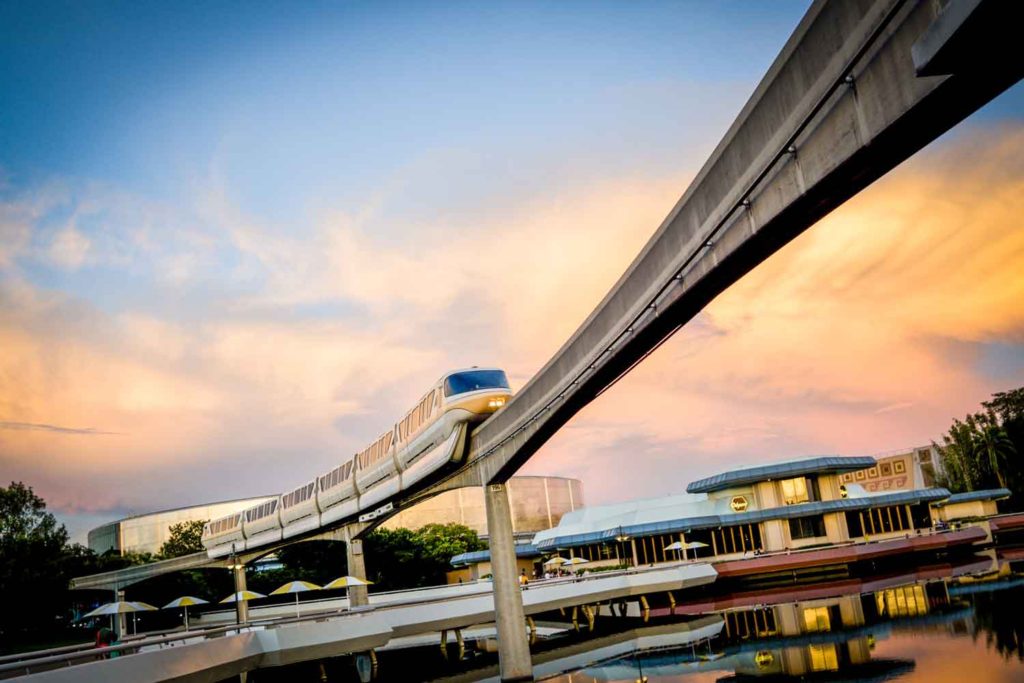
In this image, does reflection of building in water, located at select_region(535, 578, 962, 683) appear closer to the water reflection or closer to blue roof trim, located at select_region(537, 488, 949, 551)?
the water reflection

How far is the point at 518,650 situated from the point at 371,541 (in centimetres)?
5123

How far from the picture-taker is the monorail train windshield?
31422 mm

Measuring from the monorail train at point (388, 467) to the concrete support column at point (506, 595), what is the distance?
3458 millimetres

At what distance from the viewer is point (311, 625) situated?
28719mm

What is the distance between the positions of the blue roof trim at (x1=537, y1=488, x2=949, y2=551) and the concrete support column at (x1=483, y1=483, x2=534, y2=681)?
3037cm

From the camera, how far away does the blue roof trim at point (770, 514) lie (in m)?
56.9

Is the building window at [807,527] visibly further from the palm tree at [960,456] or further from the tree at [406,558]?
the palm tree at [960,456]

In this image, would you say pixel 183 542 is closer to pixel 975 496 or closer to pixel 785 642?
pixel 975 496

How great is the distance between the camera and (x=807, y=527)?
58.0 metres

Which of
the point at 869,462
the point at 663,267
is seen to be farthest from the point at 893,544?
the point at 663,267

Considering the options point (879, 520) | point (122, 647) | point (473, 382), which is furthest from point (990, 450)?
point (122, 647)

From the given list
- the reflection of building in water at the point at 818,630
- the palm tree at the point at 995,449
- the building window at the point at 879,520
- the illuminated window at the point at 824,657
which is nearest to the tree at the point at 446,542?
the building window at the point at 879,520

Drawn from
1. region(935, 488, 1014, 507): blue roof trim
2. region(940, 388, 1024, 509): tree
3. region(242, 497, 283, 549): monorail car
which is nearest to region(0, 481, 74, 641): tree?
region(242, 497, 283, 549): monorail car

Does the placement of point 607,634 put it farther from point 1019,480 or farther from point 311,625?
point 1019,480
